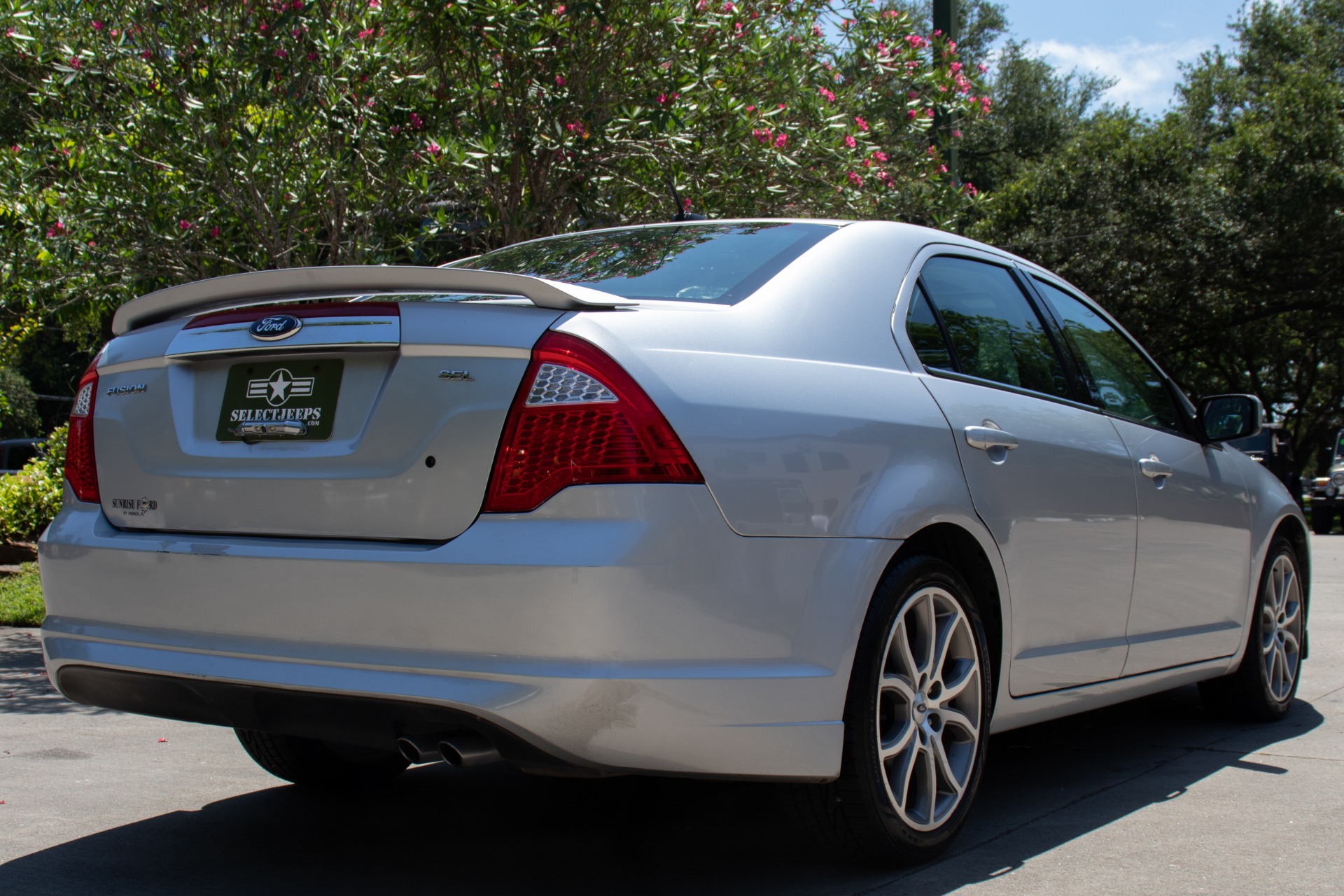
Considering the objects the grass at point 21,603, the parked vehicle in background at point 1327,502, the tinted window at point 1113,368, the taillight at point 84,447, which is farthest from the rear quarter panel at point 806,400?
the parked vehicle in background at point 1327,502

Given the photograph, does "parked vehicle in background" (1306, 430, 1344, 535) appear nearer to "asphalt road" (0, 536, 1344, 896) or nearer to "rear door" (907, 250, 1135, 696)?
"asphalt road" (0, 536, 1344, 896)

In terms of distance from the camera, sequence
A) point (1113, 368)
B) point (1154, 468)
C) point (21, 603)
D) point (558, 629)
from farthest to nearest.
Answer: point (21, 603)
point (1113, 368)
point (1154, 468)
point (558, 629)

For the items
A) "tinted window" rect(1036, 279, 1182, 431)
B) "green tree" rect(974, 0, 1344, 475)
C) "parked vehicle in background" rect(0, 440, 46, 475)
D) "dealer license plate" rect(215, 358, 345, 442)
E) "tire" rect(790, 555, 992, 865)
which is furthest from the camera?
"parked vehicle in background" rect(0, 440, 46, 475)

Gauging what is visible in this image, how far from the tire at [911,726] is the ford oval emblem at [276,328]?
1.46 metres

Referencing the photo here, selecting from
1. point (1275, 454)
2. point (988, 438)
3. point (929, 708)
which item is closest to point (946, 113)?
point (988, 438)

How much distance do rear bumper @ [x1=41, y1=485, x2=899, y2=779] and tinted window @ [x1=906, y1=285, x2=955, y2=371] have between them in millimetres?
774

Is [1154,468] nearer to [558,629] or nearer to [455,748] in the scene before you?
[558,629]

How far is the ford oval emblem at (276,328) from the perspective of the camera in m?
3.01

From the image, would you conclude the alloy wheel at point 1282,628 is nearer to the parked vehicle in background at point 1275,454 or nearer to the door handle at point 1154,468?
the door handle at point 1154,468

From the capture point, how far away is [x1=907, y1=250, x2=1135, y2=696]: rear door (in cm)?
363

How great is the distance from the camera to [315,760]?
13.6 feet

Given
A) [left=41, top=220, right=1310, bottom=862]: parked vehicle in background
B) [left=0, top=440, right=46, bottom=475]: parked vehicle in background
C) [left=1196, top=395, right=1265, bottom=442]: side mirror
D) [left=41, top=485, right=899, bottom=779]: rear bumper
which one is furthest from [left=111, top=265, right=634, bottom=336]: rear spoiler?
[left=0, top=440, right=46, bottom=475]: parked vehicle in background

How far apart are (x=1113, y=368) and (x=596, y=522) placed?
8.89 feet

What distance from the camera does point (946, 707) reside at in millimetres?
3516
